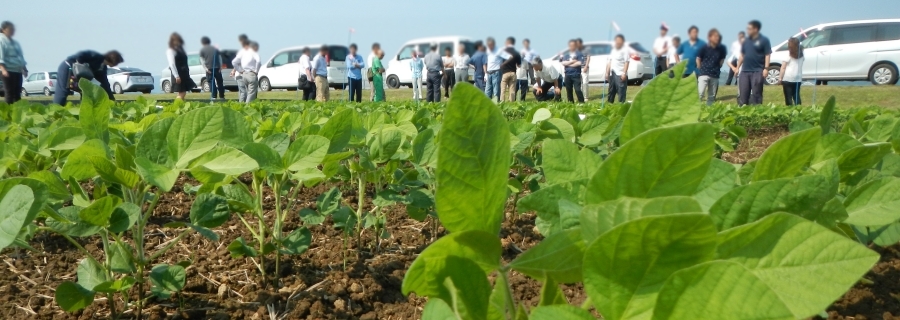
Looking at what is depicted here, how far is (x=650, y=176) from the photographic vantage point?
1.81 ft

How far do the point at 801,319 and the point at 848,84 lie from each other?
2093cm

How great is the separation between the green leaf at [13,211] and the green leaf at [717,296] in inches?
27.3

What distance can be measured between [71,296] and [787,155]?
1306 mm

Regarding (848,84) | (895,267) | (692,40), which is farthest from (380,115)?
(848,84)

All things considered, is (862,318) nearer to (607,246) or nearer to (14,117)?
(607,246)

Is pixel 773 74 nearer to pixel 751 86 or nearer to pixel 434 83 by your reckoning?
pixel 751 86

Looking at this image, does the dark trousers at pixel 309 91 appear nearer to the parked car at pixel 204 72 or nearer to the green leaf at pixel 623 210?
the parked car at pixel 204 72

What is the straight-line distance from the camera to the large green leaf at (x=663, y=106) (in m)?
0.66

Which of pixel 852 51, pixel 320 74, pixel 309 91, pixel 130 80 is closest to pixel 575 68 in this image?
pixel 320 74

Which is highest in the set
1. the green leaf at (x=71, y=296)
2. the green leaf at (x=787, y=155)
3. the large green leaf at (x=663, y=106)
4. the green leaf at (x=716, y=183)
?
the large green leaf at (x=663, y=106)

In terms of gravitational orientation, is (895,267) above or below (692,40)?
below

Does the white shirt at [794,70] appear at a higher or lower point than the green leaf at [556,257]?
higher

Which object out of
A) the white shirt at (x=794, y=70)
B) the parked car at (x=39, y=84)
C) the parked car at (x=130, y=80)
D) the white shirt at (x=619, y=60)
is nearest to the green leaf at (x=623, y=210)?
the white shirt at (x=794, y=70)

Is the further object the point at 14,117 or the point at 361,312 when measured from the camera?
the point at 14,117
